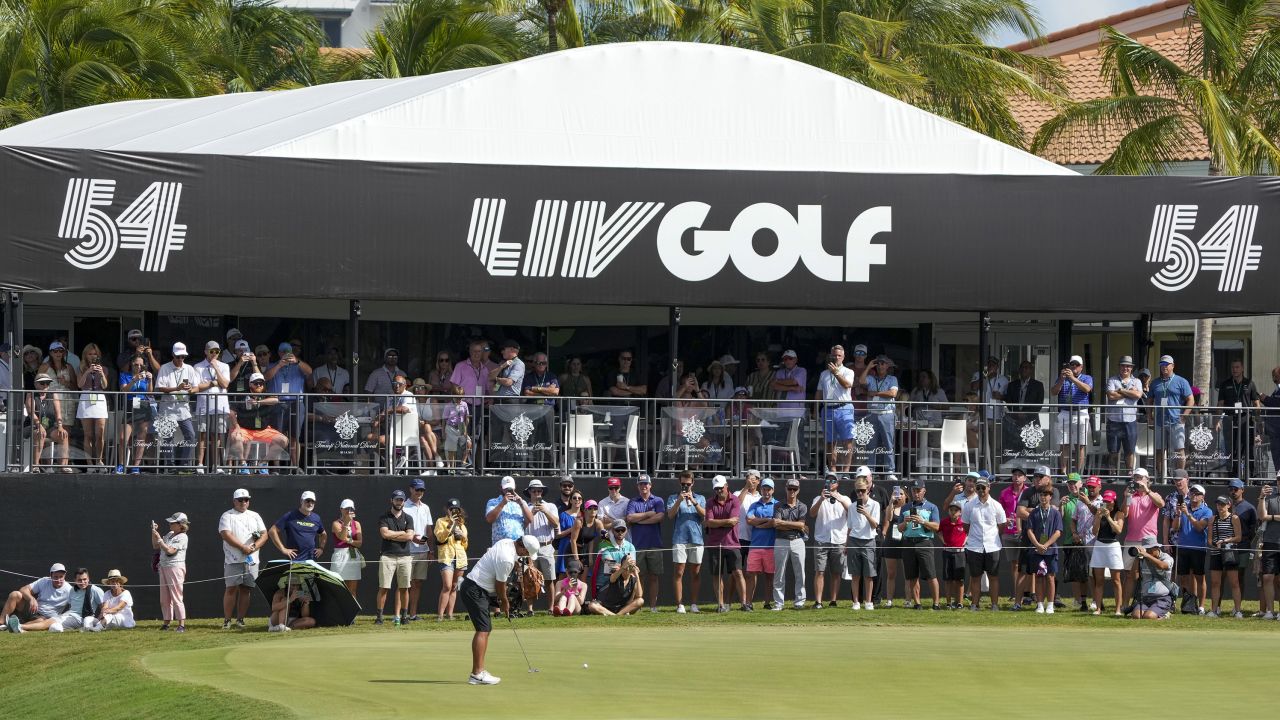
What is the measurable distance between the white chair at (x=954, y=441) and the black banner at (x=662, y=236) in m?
2.48

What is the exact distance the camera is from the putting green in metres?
15.8

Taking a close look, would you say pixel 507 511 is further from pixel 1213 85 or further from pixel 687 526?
pixel 1213 85

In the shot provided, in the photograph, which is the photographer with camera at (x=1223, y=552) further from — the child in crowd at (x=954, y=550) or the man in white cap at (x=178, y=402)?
the man in white cap at (x=178, y=402)

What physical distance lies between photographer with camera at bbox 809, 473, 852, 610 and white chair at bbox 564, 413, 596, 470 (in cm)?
287

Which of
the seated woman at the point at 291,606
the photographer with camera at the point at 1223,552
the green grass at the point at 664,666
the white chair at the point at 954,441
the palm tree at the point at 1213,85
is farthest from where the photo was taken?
the palm tree at the point at 1213,85

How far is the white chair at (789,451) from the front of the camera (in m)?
24.2

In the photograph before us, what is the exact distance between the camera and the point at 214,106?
32.5 meters

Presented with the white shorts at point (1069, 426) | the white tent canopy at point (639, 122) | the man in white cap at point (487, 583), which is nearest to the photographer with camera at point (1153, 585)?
the white shorts at point (1069, 426)

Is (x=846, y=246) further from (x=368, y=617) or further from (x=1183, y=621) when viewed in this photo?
(x=368, y=617)

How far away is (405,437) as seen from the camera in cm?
2389

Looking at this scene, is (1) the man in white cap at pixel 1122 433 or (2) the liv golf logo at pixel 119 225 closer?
(1) the man in white cap at pixel 1122 433

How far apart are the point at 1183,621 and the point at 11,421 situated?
1580 cm

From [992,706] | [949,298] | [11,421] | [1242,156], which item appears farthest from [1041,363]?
[11,421]

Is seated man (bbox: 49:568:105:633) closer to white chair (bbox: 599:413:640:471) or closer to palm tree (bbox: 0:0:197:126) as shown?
white chair (bbox: 599:413:640:471)
